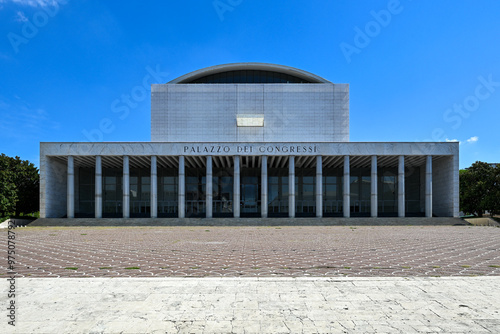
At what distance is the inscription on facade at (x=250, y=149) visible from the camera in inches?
1452

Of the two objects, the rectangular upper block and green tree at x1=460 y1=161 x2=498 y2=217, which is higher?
the rectangular upper block

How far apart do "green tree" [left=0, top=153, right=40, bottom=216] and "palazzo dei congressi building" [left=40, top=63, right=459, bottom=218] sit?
501 centimetres

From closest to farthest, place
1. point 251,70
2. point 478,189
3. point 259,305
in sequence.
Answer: point 259,305 < point 478,189 < point 251,70

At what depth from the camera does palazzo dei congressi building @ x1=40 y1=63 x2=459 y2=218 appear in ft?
121

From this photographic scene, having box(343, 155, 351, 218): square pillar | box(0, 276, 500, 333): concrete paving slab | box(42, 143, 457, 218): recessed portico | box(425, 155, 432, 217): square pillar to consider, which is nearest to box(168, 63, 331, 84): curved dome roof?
box(42, 143, 457, 218): recessed portico

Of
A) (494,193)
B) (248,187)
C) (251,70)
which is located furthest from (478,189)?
(251,70)

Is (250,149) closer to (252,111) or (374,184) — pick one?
(252,111)

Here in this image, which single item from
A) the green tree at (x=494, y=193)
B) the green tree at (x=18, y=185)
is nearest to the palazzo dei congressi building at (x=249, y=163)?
the green tree at (x=18, y=185)

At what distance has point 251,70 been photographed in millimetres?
53000

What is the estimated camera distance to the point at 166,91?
5069cm

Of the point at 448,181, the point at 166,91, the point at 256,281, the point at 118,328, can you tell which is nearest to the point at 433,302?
the point at 256,281

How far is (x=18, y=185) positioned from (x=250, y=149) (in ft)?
106

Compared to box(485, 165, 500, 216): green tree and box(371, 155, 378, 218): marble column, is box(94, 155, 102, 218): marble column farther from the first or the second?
box(485, 165, 500, 216): green tree

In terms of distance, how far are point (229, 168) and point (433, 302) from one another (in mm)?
39643
